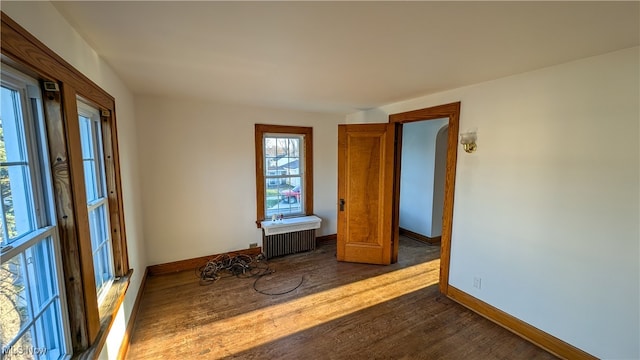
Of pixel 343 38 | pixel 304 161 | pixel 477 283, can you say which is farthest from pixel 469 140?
pixel 304 161

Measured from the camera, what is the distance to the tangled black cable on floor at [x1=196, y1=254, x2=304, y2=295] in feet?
11.1

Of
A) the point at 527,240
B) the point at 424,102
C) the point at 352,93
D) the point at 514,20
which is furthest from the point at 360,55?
the point at 527,240

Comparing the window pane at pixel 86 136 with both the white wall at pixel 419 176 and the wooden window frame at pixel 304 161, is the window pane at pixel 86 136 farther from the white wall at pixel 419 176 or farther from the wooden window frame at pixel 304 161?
the white wall at pixel 419 176

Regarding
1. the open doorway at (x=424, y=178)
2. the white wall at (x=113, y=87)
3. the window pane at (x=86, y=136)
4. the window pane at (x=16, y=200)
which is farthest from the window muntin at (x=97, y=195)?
the open doorway at (x=424, y=178)

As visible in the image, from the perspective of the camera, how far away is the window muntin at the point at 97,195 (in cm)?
182

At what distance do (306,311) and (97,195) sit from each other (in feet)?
6.97

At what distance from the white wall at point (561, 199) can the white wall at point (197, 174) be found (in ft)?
9.14

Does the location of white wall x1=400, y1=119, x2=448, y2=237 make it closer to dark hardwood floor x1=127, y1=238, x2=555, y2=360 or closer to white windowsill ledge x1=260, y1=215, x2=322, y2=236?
dark hardwood floor x1=127, y1=238, x2=555, y2=360

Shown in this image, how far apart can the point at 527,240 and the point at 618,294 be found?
0.60m

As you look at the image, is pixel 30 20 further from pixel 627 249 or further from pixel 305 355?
pixel 627 249

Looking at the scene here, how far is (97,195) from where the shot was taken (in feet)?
6.56

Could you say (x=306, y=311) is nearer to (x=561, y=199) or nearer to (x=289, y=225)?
(x=289, y=225)

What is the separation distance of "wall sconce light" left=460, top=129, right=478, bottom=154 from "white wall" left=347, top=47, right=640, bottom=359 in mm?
45

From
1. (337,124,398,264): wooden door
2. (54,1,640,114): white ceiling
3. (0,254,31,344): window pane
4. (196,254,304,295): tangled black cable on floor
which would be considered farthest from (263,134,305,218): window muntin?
(0,254,31,344): window pane
